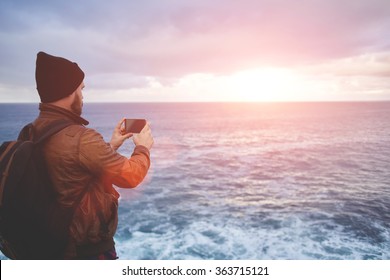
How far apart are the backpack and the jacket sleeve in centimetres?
23

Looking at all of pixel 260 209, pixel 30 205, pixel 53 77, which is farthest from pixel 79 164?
pixel 260 209

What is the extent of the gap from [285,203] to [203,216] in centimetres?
767

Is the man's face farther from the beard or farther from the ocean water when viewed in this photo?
the ocean water

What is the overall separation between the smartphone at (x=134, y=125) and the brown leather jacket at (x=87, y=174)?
303mm

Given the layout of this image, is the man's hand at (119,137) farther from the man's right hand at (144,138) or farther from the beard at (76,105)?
the beard at (76,105)

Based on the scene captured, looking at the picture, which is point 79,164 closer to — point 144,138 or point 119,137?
point 144,138

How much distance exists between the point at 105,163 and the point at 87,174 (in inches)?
9.4

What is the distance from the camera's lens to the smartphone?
2.72 m

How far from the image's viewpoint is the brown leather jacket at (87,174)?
210 cm

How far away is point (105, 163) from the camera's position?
84.2 inches

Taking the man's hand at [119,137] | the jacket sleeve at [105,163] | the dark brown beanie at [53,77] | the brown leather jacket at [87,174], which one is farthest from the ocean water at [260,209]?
the dark brown beanie at [53,77]

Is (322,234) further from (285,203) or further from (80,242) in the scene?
(80,242)
